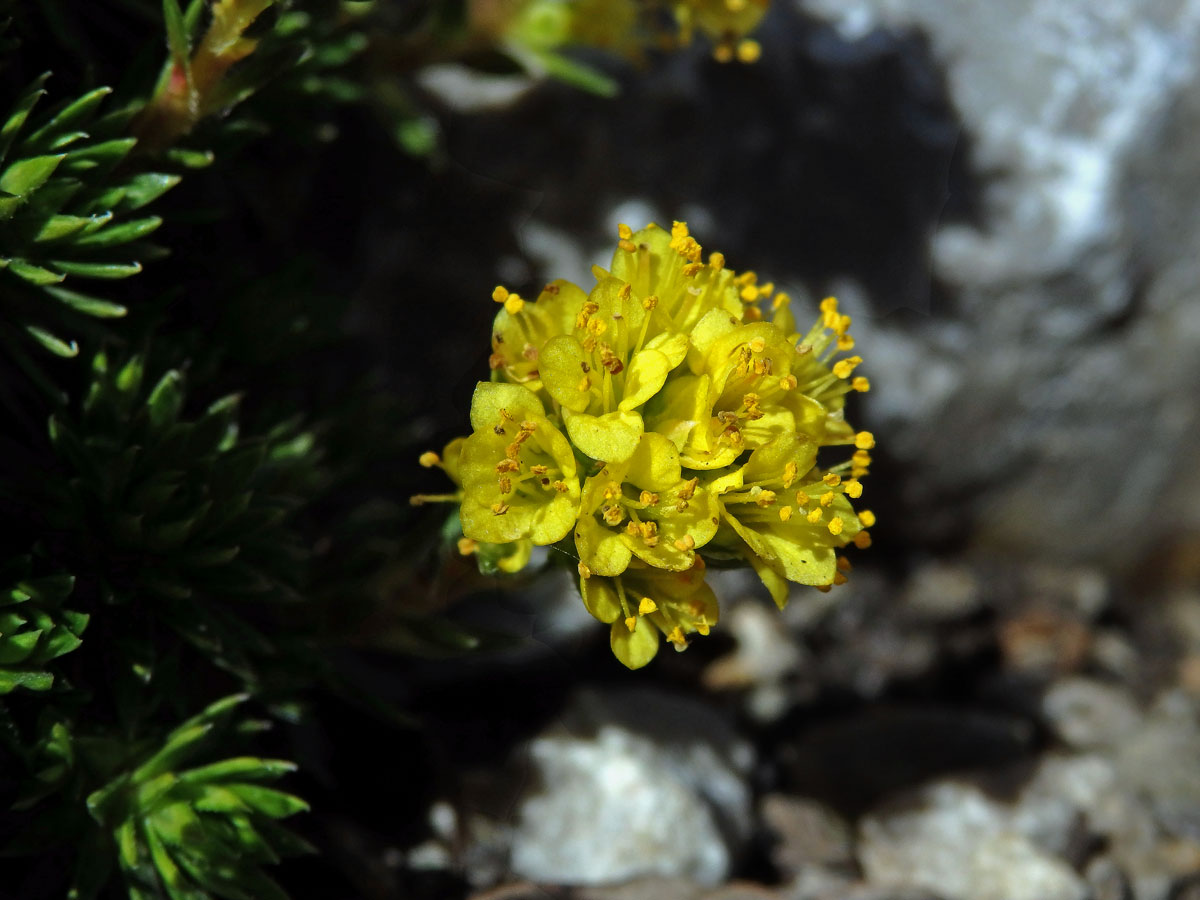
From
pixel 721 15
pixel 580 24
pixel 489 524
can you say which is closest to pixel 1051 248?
pixel 721 15

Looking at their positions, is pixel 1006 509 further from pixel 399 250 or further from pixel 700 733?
pixel 399 250

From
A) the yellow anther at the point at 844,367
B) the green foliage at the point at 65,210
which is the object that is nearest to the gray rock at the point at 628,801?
the yellow anther at the point at 844,367

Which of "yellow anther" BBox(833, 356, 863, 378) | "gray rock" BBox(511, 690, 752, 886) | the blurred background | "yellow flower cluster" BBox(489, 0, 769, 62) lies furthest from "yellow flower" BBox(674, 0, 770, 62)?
"gray rock" BBox(511, 690, 752, 886)

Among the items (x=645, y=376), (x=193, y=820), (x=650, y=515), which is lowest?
(x=193, y=820)

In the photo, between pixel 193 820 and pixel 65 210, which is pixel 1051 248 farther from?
pixel 193 820

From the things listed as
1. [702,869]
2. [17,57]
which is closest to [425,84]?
[17,57]

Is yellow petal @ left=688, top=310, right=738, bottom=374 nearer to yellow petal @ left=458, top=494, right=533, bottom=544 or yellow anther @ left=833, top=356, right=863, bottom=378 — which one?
yellow anther @ left=833, top=356, right=863, bottom=378
